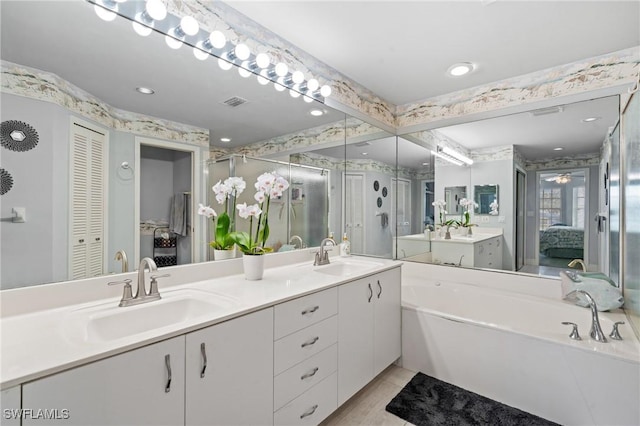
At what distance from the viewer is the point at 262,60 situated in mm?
1889

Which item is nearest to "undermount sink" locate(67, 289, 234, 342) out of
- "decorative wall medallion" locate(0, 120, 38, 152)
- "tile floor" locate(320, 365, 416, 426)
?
"decorative wall medallion" locate(0, 120, 38, 152)

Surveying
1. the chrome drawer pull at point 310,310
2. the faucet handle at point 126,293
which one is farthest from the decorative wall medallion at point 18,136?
the chrome drawer pull at point 310,310

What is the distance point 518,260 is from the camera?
107 inches

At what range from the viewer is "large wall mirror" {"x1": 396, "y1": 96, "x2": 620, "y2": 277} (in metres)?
2.36

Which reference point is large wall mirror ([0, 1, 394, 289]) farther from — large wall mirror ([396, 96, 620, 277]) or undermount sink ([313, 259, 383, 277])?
large wall mirror ([396, 96, 620, 277])

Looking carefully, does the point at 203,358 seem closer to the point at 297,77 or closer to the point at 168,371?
the point at 168,371

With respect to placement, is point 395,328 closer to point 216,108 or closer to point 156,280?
point 156,280

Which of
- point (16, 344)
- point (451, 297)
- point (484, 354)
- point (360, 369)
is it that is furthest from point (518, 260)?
point (16, 344)

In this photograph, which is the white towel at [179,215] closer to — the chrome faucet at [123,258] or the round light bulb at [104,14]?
the chrome faucet at [123,258]

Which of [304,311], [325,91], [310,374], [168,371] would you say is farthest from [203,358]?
[325,91]

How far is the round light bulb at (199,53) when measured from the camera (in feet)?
5.27

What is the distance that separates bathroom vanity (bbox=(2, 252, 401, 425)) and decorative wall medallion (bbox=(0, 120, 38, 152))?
635mm

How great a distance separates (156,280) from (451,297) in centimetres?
A: 254

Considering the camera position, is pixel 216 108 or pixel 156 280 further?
pixel 216 108
